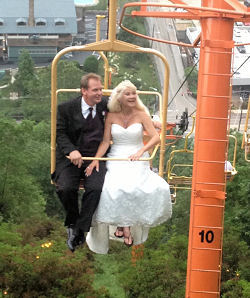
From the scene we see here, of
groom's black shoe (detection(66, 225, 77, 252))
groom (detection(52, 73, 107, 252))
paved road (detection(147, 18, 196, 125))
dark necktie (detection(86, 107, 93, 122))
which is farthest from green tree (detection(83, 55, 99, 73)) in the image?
dark necktie (detection(86, 107, 93, 122))

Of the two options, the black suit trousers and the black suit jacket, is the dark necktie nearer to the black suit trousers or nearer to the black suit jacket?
the black suit jacket

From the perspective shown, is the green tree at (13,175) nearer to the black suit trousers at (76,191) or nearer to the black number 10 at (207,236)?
the black suit trousers at (76,191)

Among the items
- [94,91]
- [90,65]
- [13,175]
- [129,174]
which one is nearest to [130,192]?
[129,174]

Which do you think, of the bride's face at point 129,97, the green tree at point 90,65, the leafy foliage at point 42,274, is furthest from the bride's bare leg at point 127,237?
the green tree at point 90,65

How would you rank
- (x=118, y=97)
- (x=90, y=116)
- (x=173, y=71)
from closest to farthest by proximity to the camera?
(x=118, y=97), (x=90, y=116), (x=173, y=71)

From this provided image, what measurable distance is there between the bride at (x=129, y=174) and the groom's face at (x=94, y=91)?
0.13 metres

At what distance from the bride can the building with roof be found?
257 ft

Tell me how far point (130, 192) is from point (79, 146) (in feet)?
2.07

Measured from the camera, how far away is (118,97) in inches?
299

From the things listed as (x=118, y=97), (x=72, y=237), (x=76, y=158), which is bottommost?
(x=72, y=237)

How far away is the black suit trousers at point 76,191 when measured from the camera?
754 cm

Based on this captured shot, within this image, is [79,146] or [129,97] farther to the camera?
[79,146]

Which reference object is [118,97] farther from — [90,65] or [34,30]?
[34,30]

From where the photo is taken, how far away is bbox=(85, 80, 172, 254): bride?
7.53m
